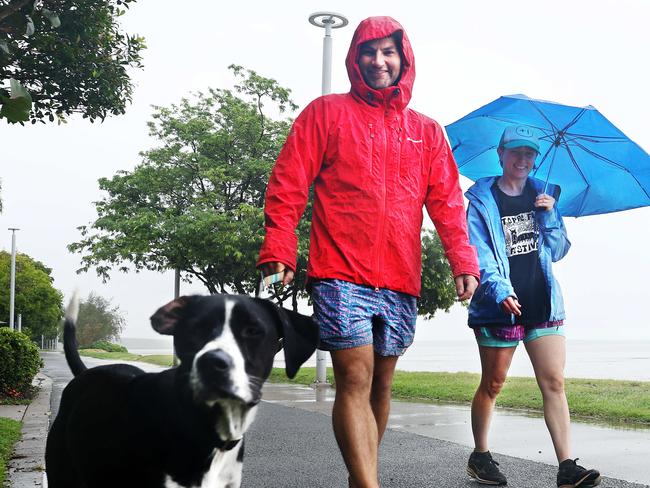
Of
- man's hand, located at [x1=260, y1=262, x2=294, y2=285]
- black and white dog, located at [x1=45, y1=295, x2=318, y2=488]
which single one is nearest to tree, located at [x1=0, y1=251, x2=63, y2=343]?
man's hand, located at [x1=260, y1=262, x2=294, y2=285]

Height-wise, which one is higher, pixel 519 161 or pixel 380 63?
pixel 380 63

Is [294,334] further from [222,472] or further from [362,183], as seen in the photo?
[362,183]

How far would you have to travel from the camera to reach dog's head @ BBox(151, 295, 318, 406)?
78.5 inches

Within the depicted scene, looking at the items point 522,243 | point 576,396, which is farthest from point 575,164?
point 576,396

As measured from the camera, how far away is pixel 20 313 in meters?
54.3

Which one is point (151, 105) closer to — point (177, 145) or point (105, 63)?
point (177, 145)

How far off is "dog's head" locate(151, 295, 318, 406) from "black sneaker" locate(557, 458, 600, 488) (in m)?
2.93

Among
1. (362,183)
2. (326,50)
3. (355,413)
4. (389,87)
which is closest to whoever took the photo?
(355,413)

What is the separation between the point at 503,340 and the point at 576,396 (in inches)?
248

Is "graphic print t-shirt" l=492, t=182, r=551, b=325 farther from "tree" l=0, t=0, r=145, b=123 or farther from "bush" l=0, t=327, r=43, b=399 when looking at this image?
"bush" l=0, t=327, r=43, b=399

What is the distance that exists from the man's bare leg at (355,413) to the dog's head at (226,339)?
1263 mm

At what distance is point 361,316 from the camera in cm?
362

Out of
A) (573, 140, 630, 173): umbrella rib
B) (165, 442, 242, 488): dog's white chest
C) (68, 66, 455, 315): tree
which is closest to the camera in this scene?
(165, 442, 242, 488): dog's white chest

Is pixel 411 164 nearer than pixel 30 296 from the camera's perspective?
Yes
